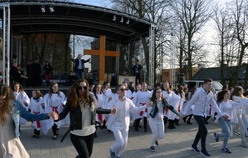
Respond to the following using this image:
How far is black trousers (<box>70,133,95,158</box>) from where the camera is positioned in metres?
4.25

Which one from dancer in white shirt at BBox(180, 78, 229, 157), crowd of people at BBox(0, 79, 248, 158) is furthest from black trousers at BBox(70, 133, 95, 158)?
dancer in white shirt at BBox(180, 78, 229, 157)

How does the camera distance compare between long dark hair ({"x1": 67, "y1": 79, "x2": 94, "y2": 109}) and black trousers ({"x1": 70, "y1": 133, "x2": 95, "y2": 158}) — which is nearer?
black trousers ({"x1": 70, "y1": 133, "x2": 95, "y2": 158})

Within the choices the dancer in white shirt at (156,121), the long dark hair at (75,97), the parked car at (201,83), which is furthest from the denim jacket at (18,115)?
the parked car at (201,83)

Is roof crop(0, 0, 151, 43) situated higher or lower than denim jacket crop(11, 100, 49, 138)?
higher

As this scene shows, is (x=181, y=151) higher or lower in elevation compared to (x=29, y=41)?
lower

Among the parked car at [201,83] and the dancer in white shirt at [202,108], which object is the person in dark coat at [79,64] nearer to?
the parked car at [201,83]

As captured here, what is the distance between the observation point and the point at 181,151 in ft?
23.6

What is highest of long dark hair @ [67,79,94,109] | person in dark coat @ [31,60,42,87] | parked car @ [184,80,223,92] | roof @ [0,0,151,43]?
roof @ [0,0,151,43]

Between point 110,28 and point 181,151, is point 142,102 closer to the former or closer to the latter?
point 181,151

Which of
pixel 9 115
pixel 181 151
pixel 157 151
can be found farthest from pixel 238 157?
pixel 9 115

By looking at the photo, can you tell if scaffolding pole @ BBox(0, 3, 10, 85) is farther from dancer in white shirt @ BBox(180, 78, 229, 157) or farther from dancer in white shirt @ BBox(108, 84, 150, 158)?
dancer in white shirt @ BBox(180, 78, 229, 157)

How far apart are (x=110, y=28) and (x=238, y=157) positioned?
13.4 meters

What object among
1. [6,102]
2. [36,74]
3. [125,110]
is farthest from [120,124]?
[36,74]

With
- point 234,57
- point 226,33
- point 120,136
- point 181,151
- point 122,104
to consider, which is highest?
point 226,33
